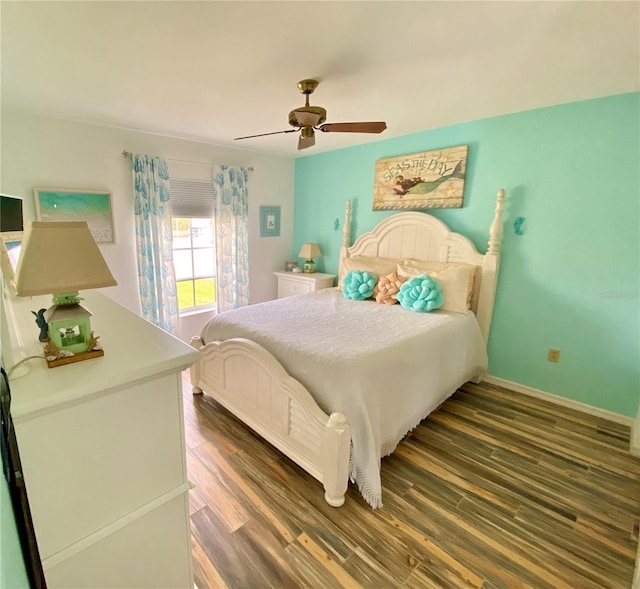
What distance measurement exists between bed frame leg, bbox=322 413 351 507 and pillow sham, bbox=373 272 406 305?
1537 millimetres

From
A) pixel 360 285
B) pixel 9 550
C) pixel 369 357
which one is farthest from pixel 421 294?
pixel 9 550

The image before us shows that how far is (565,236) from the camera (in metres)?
2.50

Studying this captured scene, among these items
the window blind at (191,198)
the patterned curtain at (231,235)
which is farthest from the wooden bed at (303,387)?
the window blind at (191,198)

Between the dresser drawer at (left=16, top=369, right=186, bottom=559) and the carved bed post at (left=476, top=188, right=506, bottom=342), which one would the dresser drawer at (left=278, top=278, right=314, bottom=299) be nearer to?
the carved bed post at (left=476, top=188, right=506, bottom=342)

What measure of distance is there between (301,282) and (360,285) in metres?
1.12

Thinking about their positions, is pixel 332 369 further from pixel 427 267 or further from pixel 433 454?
pixel 427 267

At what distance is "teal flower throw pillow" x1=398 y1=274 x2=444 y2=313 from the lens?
2.67 metres

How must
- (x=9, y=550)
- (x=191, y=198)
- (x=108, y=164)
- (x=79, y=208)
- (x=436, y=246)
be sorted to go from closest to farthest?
(x=9, y=550), (x=79, y=208), (x=108, y=164), (x=436, y=246), (x=191, y=198)

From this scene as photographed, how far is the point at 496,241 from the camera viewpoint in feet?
9.07

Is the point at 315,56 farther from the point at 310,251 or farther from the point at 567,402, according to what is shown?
the point at 567,402

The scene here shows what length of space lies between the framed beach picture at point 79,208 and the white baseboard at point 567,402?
372 centimetres

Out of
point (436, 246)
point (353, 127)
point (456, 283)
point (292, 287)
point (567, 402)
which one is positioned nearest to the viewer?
point (353, 127)

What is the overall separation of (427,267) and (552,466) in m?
1.70

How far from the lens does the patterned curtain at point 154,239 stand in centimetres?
314
